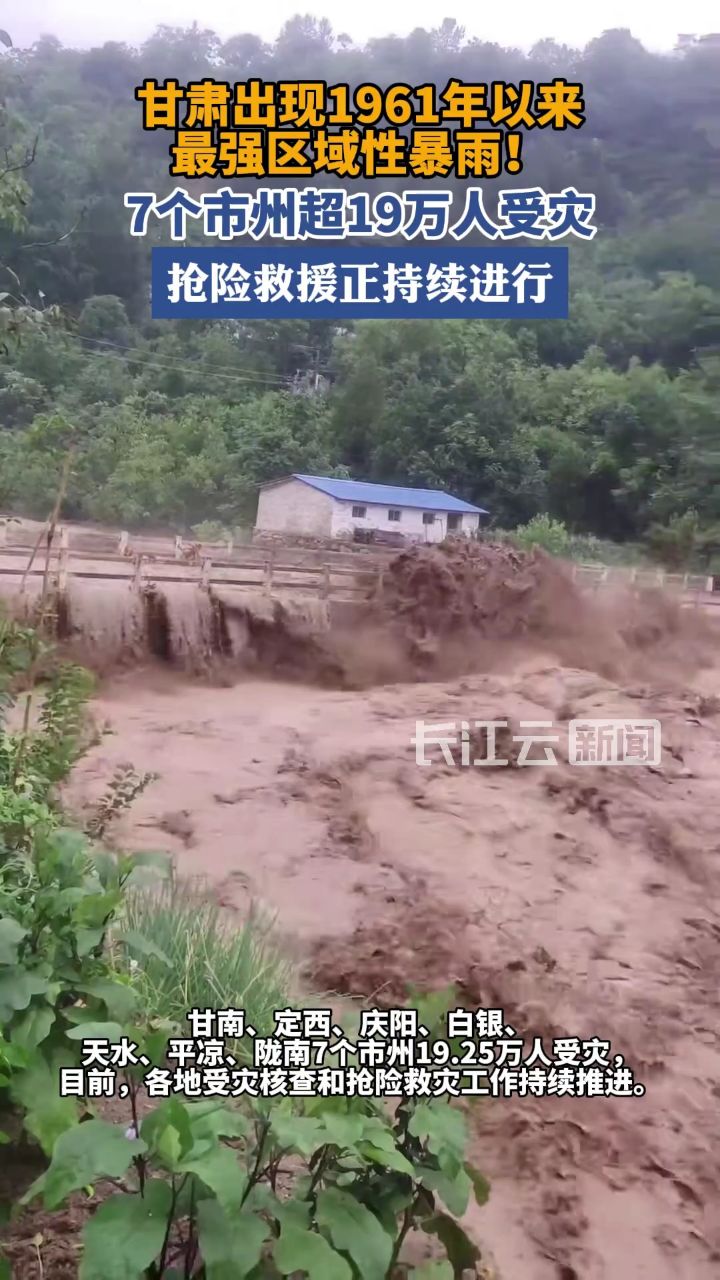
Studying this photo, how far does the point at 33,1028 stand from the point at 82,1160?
0.67ft

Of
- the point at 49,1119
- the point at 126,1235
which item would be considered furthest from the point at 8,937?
the point at 126,1235

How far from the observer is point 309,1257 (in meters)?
1.06

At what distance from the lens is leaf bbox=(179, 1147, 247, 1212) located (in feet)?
3.37

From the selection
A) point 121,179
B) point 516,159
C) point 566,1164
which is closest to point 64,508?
point 121,179

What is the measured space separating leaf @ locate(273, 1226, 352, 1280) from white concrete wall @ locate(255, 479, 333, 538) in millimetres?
1278

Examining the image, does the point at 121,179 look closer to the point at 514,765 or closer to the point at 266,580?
the point at 266,580

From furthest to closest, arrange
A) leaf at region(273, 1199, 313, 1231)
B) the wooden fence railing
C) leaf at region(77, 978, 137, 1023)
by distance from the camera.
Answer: the wooden fence railing, leaf at region(77, 978, 137, 1023), leaf at region(273, 1199, 313, 1231)

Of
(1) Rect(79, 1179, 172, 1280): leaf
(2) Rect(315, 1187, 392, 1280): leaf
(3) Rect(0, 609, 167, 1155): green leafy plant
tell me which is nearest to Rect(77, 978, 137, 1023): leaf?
(3) Rect(0, 609, 167, 1155): green leafy plant

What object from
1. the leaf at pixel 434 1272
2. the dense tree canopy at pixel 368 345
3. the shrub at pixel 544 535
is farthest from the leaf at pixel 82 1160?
the shrub at pixel 544 535

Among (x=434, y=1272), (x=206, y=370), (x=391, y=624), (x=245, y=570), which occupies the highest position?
(x=206, y=370)

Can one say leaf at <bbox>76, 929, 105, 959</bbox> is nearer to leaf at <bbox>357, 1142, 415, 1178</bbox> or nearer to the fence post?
leaf at <bbox>357, 1142, 415, 1178</bbox>

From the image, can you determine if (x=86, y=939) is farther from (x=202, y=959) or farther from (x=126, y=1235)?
(x=202, y=959)

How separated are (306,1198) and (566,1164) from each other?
2.59 feet

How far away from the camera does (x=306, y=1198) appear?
1.21 meters
